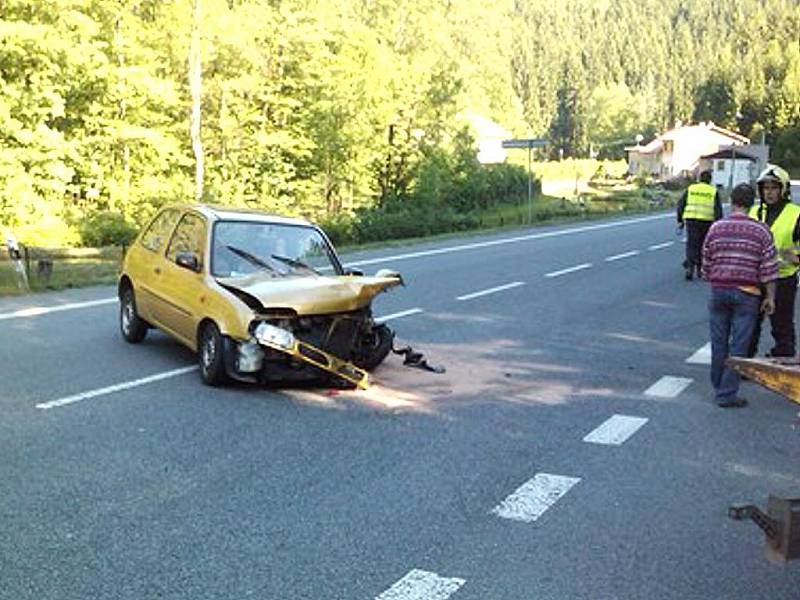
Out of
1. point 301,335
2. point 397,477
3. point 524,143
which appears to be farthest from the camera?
point 524,143

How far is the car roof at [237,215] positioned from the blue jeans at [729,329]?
4115mm

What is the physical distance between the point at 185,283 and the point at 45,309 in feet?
15.7

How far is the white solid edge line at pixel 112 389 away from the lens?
7314 millimetres

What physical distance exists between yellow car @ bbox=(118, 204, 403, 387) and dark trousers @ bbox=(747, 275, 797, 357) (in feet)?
12.2

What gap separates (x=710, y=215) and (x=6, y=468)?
1359 cm

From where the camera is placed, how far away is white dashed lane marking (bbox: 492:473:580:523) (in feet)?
16.6

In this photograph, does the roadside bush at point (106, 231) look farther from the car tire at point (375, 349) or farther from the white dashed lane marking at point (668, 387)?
the white dashed lane marking at point (668, 387)

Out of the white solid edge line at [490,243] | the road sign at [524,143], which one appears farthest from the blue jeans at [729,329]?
the road sign at [524,143]

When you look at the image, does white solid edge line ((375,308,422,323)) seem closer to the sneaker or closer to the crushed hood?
the crushed hood

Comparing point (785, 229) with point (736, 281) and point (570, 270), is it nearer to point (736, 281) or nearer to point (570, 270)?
point (736, 281)

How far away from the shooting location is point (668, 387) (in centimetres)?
837

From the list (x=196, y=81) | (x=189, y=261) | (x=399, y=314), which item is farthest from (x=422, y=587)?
(x=196, y=81)

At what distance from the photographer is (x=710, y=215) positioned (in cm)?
1638

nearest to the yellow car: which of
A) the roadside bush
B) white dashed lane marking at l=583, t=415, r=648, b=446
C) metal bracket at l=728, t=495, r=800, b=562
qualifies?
white dashed lane marking at l=583, t=415, r=648, b=446
